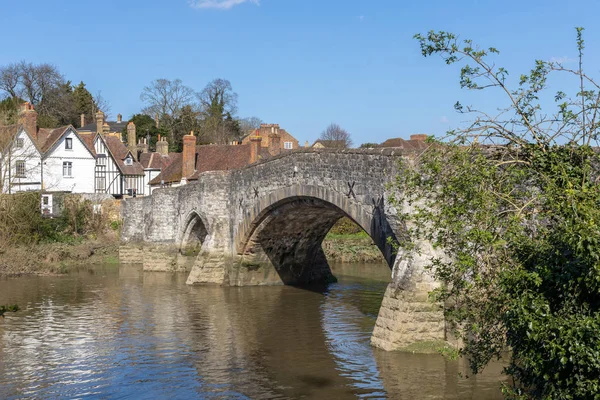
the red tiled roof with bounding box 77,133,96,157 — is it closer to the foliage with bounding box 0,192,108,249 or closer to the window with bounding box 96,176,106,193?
the window with bounding box 96,176,106,193

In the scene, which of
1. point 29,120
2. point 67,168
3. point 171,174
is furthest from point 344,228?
point 29,120

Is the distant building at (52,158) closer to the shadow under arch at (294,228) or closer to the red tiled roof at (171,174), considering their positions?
the red tiled roof at (171,174)

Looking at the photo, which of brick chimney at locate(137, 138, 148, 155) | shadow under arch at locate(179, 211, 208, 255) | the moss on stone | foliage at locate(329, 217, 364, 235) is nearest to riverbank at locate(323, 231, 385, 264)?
foliage at locate(329, 217, 364, 235)

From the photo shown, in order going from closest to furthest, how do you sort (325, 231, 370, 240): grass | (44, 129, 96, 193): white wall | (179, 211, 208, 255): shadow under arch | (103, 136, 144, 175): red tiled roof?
(179, 211, 208, 255): shadow under arch < (325, 231, 370, 240): grass < (44, 129, 96, 193): white wall < (103, 136, 144, 175): red tiled roof

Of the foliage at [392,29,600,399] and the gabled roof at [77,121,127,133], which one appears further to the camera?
the gabled roof at [77,121,127,133]

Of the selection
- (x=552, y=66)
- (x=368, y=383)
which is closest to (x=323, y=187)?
(x=368, y=383)

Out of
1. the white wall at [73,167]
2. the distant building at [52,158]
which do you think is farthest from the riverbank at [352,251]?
the white wall at [73,167]

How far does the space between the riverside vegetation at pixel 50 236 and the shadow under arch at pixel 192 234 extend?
218 inches

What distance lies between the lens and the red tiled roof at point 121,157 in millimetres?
51338

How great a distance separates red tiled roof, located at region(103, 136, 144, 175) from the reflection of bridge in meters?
16.7

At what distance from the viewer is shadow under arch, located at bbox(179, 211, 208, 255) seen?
28875mm

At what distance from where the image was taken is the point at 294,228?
943 inches

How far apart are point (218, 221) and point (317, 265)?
403 centimetres

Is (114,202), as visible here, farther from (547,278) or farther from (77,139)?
(547,278)
